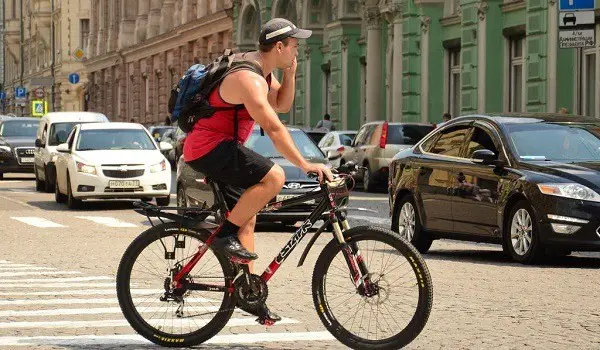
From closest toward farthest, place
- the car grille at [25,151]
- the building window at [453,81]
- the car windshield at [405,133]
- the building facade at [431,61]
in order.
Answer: the building facade at [431,61] < the car windshield at [405,133] < the car grille at [25,151] < the building window at [453,81]

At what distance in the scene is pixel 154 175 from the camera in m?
26.7

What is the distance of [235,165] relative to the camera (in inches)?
342

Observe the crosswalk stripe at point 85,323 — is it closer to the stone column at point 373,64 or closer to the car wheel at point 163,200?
the car wheel at point 163,200

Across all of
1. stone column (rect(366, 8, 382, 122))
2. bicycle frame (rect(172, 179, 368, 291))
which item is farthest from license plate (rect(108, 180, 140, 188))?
stone column (rect(366, 8, 382, 122))

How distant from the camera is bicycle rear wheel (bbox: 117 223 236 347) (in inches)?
348

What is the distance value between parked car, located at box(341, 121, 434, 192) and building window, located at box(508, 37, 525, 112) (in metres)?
2.47

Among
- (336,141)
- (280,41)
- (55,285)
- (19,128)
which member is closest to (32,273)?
(55,285)

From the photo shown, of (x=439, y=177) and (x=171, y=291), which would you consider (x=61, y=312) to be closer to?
(x=171, y=291)

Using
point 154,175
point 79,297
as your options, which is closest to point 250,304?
point 79,297

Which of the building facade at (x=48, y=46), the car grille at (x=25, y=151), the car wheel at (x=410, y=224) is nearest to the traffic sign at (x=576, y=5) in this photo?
the car wheel at (x=410, y=224)

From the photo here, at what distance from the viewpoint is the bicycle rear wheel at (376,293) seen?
27.2 feet

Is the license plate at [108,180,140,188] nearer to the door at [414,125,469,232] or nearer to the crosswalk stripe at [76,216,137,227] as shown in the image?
the crosswalk stripe at [76,216,137,227]

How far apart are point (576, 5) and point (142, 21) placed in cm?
6556

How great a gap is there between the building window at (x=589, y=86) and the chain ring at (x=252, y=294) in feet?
81.9
